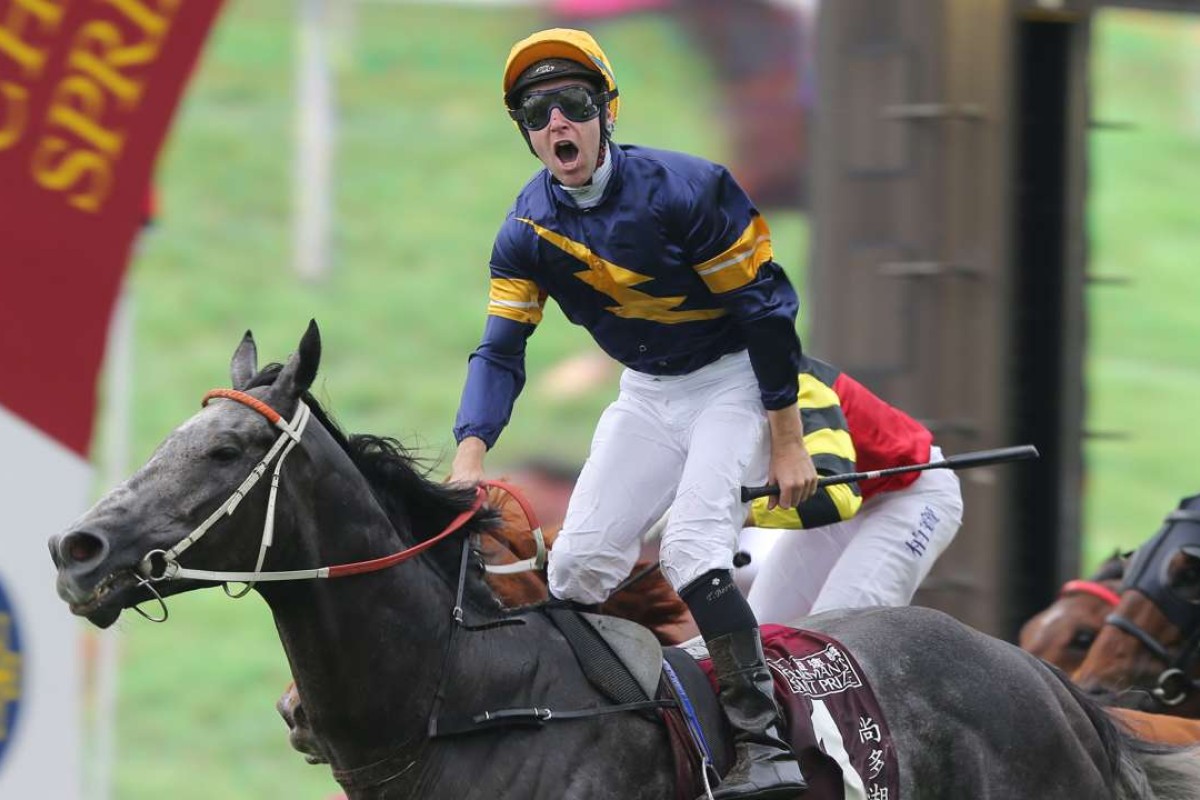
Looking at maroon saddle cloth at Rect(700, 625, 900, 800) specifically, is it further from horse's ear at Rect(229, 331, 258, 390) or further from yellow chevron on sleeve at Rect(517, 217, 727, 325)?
horse's ear at Rect(229, 331, 258, 390)

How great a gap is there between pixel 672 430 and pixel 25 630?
351 cm

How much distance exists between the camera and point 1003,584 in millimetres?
7457

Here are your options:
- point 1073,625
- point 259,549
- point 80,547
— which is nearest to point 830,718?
point 259,549

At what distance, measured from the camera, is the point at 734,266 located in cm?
398

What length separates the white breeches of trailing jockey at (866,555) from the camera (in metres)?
4.69

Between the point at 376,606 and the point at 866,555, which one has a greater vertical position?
the point at 376,606

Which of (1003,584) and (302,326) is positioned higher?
(302,326)

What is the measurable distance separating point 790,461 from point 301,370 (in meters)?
1.15

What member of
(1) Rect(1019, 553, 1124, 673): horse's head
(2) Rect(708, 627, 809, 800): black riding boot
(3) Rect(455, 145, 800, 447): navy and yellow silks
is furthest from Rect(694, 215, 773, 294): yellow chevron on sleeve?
(1) Rect(1019, 553, 1124, 673): horse's head

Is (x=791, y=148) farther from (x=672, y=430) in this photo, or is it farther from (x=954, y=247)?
(x=672, y=430)

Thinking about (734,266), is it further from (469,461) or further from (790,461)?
(469,461)

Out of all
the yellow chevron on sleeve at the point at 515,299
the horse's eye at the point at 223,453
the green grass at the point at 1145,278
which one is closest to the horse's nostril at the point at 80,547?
the horse's eye at the point at 223,453

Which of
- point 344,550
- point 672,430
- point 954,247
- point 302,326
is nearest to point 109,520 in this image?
point 344,550

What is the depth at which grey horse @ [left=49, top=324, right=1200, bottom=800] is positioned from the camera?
339 centimetres
